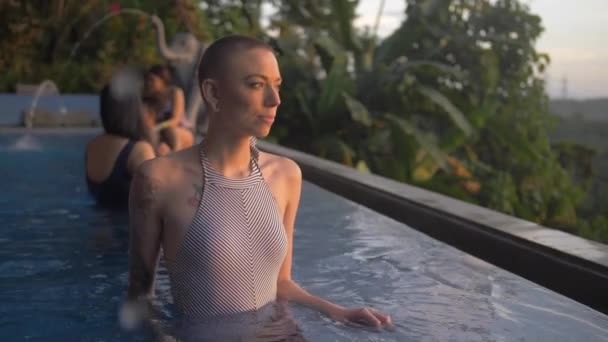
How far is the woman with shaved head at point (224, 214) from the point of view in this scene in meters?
2.08

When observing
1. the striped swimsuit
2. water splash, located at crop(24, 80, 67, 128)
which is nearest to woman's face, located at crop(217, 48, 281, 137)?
the striped swimsuit

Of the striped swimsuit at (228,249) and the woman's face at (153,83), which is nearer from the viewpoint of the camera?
the striped swimsuit at (228,249)

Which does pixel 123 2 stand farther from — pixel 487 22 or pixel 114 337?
pixel 114 337

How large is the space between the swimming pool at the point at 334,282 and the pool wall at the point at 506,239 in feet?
0.47

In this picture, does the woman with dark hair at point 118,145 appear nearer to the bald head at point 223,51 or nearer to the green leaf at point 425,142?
the bald head at point 223,51

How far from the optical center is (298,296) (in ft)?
7.85

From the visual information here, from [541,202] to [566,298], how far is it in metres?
9.62

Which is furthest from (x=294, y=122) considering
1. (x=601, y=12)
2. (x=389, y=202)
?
(x=389, y=202)

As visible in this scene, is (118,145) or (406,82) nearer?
(118,145)

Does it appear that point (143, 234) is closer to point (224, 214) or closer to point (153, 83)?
point (224, 214)

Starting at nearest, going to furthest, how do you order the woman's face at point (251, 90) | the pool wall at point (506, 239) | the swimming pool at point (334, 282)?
the woman's face at point (251, 90) → the swimming pool at point (334, 282) → the pool wall at point (506, 239)

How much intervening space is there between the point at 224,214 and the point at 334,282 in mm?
1426

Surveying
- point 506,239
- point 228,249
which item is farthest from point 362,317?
point 506,239

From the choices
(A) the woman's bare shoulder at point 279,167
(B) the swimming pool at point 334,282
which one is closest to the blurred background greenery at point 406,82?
(B) the swimming pool at point 334,282
